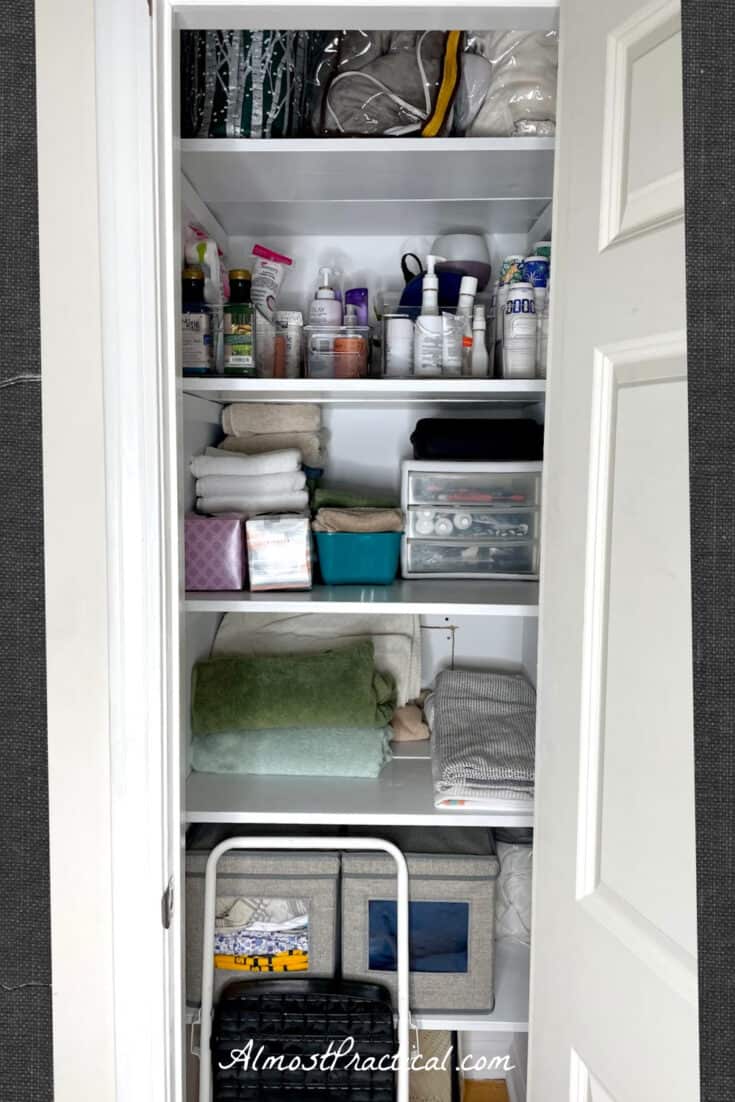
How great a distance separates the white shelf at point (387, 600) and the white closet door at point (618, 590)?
306 mm

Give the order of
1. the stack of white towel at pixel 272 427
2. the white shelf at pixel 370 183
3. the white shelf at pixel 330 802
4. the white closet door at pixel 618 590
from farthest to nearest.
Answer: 1. the stack of white towel at pixel 272 427
2. the white shelf at pixel 330 802
3. the white shelf at pixel 370 183
4. the white closet door at pixel 618 590

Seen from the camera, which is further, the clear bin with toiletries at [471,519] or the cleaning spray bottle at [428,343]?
the clear bin with toiletries at [471,519]

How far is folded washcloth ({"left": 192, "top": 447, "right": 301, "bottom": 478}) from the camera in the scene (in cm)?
142

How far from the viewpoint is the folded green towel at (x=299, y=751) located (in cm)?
143

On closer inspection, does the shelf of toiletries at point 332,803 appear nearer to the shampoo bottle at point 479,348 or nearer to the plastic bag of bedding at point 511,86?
the shampoo bottle at point 479,348

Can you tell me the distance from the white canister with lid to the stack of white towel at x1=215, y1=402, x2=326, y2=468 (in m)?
0.40

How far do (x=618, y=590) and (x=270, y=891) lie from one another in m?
0.89

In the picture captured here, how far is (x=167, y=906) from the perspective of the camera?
96 centimetres

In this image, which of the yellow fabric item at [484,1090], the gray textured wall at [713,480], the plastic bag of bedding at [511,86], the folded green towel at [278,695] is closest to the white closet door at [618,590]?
the gray textured wall at [713,480]

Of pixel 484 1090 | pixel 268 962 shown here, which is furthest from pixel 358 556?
pixel 484 1090

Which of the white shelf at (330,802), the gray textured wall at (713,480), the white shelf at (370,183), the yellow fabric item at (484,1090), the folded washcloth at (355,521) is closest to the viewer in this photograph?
the gray textured wall at (713,480)

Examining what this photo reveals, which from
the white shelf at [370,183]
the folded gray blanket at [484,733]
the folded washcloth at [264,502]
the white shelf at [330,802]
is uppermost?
the white shelf at [370,183]

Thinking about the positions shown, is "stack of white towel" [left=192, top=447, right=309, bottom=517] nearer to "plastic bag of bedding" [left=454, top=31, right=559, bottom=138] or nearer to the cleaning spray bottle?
the cleaning spray bottle

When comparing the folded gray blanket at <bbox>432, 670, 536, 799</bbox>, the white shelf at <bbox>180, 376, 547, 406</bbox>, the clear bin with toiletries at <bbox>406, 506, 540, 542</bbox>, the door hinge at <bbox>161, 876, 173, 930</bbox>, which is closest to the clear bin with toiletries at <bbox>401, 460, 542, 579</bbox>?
the clear bin with toiletries at <bbox>406, 506, 540, 542</bbox>
